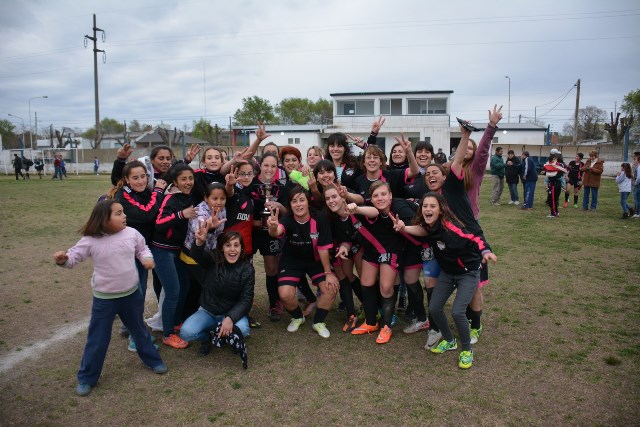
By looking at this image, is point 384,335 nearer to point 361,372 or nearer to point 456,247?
point 361,372

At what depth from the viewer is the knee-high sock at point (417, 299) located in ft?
16.0

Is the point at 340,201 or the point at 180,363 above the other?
the point at 340,201

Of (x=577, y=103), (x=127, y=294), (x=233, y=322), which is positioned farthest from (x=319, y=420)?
(x=577, y=103)

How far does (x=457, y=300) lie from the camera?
425 centimetres

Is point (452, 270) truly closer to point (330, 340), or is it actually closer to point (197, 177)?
point (330, 340)

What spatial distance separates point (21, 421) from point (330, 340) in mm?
2811

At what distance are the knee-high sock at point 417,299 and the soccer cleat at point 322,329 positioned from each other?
3.37 feet

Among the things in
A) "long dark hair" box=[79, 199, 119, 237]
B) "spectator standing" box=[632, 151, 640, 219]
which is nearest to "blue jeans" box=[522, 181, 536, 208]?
"spectator standing" box=[632, 151, 640, 219]

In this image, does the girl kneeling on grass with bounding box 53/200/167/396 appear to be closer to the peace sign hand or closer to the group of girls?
the group of girls

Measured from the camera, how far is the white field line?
4233mm

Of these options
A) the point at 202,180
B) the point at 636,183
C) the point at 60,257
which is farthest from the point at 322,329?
the point at 636,183

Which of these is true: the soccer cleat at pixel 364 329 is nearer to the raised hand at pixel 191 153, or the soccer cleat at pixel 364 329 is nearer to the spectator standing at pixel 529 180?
the raised hand at pixel 191 153

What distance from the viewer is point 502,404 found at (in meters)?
3.46

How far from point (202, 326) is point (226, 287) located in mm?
460
